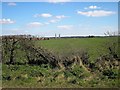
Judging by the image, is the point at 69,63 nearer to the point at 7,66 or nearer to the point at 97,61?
the point at 97,61

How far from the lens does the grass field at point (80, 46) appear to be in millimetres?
6594

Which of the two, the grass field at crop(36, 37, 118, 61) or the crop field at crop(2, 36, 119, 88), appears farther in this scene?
the grass field at crop(36, 37, 118, 61)

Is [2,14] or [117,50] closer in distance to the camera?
[2,14]

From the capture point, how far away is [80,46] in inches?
266

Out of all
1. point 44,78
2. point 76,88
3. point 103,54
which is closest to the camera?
point 76,88

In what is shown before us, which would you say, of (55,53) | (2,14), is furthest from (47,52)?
(2,14)

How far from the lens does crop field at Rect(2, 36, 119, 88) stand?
616 centimetres

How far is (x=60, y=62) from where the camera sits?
6.70 meters

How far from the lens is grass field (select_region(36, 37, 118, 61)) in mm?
6594

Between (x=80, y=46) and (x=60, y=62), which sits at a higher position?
(x=80, y=46)

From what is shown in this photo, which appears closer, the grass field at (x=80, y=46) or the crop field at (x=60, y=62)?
the crop field at (x=60, y=62)

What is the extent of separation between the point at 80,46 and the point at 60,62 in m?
0.65

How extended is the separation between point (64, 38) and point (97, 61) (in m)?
1.05

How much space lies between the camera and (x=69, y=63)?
6.67 m
